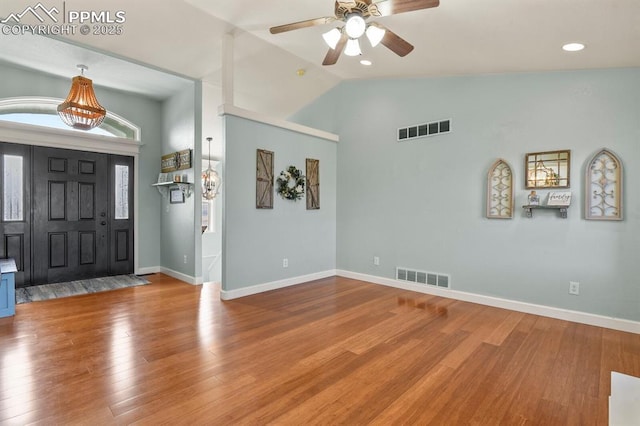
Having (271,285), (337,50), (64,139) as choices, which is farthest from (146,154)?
(337,50)

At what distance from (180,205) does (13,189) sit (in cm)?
226

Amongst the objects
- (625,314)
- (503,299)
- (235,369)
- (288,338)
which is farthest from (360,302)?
(625,314)

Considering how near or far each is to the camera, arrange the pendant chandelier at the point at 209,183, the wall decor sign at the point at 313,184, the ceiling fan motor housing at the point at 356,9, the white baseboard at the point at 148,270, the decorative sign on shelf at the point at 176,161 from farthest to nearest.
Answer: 1. the pendant chandelier at the point at 209,183
2. the white baseboard at the point at 148,270
3. the wall decor sign at the point at 313,184
4. the decorative sign on shelf at the point at 176,161
5. the ceiling fan motor housing at the point at 356,9

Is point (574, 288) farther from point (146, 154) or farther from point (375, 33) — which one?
point (146, 154)

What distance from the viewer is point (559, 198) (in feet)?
11.9

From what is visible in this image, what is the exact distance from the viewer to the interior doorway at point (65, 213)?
189 inches

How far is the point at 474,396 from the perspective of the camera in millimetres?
2223

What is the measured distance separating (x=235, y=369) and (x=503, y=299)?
3368mm

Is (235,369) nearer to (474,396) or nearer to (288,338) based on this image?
(288,338)

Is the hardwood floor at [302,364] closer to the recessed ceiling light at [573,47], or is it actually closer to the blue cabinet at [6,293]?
the blue cabinet at [6,293]

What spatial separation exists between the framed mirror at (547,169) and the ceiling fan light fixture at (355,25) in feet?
8.63

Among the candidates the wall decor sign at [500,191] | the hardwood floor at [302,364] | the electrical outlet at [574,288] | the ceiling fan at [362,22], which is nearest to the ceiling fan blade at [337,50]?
the ceiling fan at [362,22]

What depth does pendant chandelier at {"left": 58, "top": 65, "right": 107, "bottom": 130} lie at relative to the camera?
4086 mm

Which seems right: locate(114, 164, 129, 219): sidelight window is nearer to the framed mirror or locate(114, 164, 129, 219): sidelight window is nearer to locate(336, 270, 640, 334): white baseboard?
locate(336, 270, 640, 334): white baseboard
